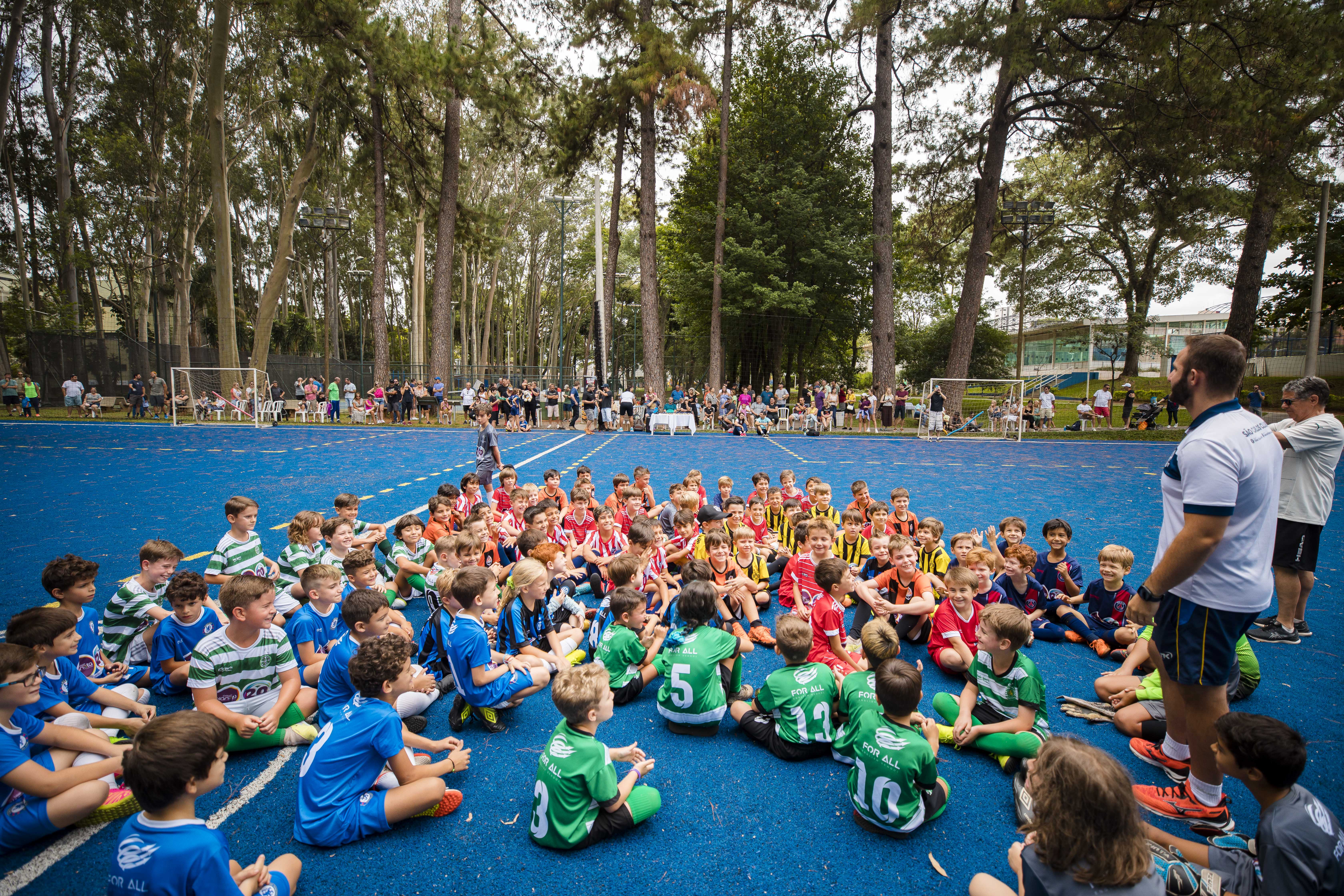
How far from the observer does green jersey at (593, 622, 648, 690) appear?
4.15m

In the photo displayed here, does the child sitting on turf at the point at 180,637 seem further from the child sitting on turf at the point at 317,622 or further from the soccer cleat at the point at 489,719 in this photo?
the soccer cleat at the point at 489,719

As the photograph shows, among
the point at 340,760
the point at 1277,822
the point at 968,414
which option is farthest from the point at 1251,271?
the point at 340,760

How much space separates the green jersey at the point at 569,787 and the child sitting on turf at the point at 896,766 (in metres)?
1.19

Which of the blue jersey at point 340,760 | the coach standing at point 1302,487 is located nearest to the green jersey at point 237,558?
the blue jersey at point 340,760

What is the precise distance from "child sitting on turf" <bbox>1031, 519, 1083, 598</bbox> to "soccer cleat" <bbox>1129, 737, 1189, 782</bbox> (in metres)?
1.80

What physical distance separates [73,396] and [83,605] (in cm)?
3210

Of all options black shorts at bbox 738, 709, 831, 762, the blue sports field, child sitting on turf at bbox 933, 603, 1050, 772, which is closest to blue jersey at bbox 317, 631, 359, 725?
the blue sports field

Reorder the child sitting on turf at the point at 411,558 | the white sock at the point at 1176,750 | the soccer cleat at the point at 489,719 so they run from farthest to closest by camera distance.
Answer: the child sitting on turf at the point at 411,558
the soccer cleat at the point at 489,719
the white sock at the point at 1176,750

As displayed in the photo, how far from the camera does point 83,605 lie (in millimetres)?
3990

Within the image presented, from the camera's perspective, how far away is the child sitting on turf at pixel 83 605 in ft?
11.7

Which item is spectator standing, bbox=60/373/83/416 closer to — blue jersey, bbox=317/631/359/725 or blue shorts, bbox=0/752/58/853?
blue shorts, bbox=0/752/58/853

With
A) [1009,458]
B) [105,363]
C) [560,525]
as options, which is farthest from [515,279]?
[560,525]

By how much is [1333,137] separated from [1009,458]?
1681 centimetres

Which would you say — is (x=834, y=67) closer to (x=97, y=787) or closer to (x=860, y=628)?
(x=860, y=628)
